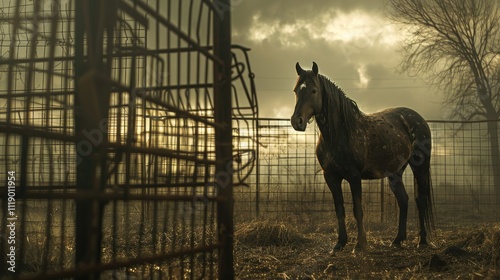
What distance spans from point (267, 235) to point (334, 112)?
6.58 ft

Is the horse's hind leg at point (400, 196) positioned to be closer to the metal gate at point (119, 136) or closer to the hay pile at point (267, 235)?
the hay pile at point (267, 235)

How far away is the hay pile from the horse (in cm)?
96

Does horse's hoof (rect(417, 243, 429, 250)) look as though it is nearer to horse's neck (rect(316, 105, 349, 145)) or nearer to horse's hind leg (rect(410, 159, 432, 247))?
horse's hind leg (rect(410, 159, 432, 247))

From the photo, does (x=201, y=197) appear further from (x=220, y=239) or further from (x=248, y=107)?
(x=248, y=107)

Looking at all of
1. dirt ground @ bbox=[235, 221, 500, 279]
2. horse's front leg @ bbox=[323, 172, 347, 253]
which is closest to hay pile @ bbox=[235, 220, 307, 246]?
dirt ground @ bbox=[235, 221, 500, 279]

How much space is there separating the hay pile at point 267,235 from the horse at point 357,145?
958mm

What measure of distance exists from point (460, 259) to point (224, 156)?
10.8 feet

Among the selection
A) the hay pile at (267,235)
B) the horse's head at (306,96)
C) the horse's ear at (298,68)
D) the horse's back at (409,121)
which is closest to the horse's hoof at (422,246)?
the hay pile at (267,235)

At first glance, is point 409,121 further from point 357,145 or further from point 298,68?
point 298,68

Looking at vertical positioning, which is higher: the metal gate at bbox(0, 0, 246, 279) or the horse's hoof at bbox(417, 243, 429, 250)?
the metal gate at bbox(0, 0, 246, 279)

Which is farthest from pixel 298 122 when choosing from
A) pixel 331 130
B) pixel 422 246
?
pixel 422 246

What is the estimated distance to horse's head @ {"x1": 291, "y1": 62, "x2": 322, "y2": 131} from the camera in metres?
6.41

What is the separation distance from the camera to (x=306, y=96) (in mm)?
6523

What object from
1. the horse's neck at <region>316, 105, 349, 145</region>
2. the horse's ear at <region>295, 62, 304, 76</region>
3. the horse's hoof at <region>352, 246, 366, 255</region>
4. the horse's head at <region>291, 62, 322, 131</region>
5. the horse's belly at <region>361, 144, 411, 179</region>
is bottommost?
the horse's hoof at <region>352, 246, 366, 255</region>
